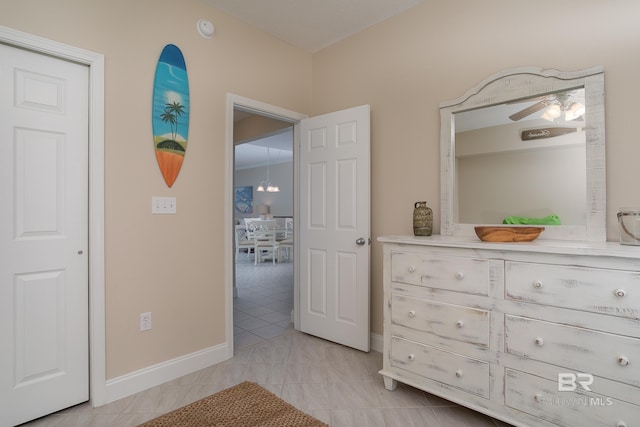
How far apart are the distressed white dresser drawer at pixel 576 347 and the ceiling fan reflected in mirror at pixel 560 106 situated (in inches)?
46.7

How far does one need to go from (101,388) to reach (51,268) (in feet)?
2.56

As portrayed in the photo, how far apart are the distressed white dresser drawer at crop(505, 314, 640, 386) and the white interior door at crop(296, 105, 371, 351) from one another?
123 centimetres

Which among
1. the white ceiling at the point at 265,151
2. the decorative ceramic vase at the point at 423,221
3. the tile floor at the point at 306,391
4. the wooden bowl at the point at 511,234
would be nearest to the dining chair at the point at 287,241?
the white ceiling at the point at 265,151

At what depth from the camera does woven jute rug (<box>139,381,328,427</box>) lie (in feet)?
5.82

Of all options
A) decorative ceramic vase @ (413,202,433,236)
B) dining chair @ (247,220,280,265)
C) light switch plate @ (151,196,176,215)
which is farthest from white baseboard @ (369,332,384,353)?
dining chair @ (247,220,280,265)

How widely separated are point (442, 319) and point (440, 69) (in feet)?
5.83

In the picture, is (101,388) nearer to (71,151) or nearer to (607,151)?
(71,151)

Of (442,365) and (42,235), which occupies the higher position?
(42,235)

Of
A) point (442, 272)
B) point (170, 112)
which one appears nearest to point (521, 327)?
point (442, 272)

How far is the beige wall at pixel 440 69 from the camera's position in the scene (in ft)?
5.75

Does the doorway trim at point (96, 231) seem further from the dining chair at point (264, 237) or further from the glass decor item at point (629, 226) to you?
the dining chair at point (264, 237)

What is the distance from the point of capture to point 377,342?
274 cm

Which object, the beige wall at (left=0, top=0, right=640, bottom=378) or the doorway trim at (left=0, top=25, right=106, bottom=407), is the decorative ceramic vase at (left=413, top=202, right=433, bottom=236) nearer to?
the beige wall at (left=0, top=0, right=640, bottom=378)

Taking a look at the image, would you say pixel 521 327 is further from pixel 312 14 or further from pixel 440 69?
pixel 312 14
